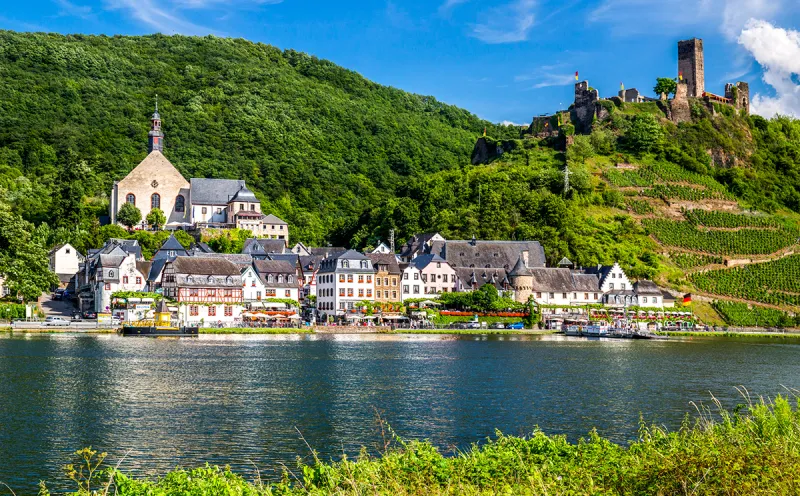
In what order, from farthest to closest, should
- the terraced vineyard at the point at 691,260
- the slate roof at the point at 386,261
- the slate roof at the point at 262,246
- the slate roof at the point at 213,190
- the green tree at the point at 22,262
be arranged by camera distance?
the slate roof at the point at 213,190
the terraced vineyard at the point at 691,260
the slate roof at the point at 262,246
the slate roof at the point at 386,261
the green tree at the point at 22,262

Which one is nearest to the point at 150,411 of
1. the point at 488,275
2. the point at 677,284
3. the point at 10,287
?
the point at 10,287

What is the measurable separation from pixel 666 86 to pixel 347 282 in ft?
255

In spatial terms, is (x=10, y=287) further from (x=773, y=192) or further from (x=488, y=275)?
(x=773, y=192)

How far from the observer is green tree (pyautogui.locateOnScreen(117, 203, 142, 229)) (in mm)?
112812

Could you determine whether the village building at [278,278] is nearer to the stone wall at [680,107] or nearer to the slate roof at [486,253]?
the slate roof at [486,253]

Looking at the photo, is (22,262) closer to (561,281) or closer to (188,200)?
(188,200)

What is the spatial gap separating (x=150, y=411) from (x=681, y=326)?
79.8m

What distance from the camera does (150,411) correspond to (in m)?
32.8

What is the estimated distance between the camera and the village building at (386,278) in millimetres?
97312

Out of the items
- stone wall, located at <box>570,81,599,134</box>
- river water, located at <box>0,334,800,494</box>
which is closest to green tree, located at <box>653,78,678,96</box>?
stone wall, located at <box>570,81,599,134</box>

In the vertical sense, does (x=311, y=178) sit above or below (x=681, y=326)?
above

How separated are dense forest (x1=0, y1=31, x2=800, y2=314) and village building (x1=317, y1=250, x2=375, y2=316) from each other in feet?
66.9

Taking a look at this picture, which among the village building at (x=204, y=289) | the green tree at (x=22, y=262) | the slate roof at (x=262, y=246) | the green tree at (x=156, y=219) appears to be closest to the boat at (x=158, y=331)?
the village building at (x=204, y=289)

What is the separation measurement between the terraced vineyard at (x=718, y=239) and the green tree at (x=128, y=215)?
6624 centimetres
